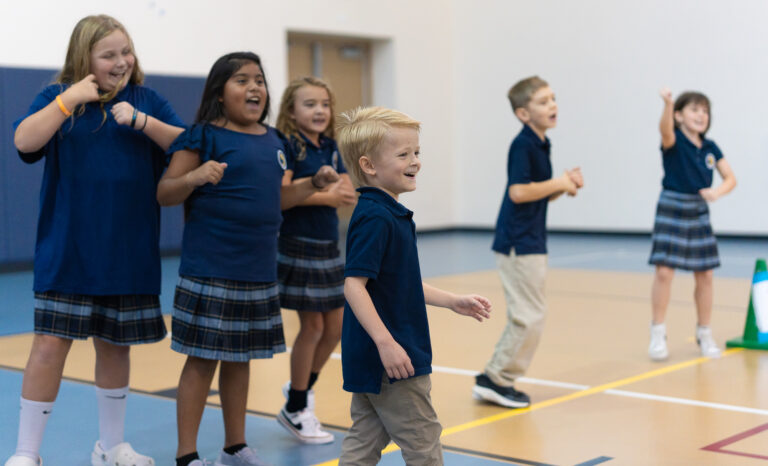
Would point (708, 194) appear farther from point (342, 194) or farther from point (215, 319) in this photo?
point (215, 319)

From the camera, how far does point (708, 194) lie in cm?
532

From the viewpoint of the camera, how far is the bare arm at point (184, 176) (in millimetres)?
3133

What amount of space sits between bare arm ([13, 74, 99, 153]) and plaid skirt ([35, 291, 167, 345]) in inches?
→ 20.1

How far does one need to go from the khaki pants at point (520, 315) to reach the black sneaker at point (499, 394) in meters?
0.03

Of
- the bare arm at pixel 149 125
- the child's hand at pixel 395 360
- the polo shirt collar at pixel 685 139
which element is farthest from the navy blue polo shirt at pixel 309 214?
the polo shirt collar at pixel 685 139

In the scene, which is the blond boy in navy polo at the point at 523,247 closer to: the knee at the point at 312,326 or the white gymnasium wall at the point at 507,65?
the knee at the point at 312,326

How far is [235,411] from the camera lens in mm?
3393

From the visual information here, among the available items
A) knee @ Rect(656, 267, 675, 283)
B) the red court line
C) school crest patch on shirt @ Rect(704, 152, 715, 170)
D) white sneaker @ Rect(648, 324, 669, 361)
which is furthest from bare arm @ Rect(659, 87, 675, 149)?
the red court line

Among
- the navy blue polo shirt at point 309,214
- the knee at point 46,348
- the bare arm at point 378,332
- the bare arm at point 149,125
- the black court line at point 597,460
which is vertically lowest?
the black court line at point 597,460

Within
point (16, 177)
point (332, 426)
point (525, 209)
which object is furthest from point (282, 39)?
point (332, 426)

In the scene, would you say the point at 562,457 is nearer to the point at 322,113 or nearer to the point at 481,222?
the point at 322,113

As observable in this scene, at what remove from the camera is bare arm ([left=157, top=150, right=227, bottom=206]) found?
123 inches

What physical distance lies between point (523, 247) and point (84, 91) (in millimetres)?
2004

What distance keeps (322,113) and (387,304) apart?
158 centimetres
